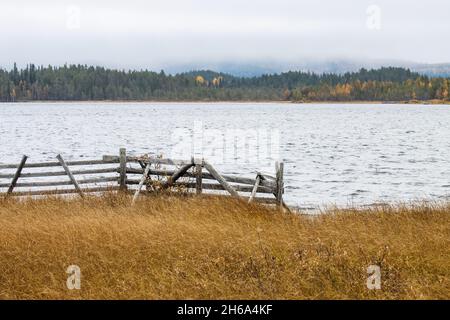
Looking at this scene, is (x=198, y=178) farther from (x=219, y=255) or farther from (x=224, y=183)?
(x=219, y=255)

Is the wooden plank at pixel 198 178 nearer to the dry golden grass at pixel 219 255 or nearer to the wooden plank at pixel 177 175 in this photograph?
the wooden plank at pixel 177 175

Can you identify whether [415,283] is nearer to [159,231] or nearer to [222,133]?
[159,231]

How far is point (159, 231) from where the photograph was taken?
12.2 m

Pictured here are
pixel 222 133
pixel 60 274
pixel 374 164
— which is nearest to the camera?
pixel 60 274

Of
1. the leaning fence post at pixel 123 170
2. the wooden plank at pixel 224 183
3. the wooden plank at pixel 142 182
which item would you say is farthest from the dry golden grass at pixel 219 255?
the leaning fence post at pixel 123 170

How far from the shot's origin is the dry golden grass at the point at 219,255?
9.15m

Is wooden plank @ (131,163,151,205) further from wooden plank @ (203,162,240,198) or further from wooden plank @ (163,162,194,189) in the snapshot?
wooden plank @ (203,162,240,198)

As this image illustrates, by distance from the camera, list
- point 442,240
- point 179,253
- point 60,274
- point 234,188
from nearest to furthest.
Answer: point 60,274
point 179,253
point 442,240
point 234,188

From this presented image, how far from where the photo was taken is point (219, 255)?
1059 centimetres

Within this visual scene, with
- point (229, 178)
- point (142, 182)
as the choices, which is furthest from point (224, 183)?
point (142, 182)

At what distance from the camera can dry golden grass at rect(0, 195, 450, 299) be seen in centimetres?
915

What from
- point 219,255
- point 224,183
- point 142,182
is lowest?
point 219,255

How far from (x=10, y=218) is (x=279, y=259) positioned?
7.60 metres
